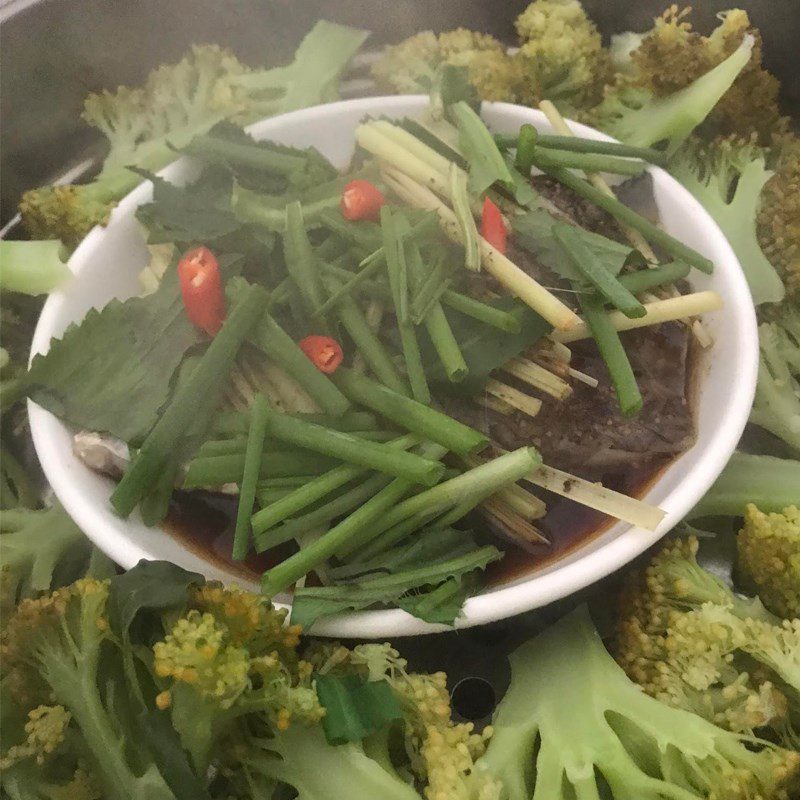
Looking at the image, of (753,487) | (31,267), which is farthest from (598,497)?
(31,267)

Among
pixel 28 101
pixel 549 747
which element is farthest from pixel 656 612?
pixel 28 101

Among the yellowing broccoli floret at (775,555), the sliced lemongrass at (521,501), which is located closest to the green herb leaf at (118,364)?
the sliced lemongrass at (521,501)

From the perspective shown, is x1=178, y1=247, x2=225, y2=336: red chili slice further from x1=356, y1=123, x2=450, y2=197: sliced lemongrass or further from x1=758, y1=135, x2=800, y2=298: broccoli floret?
x1=758, y1=135, x2=800, y2=298: broccoli floret

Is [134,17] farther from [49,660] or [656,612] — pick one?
[656,612]

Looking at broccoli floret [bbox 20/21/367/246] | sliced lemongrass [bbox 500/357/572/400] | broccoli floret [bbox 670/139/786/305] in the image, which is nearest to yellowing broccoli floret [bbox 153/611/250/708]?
sliced lemongrass [bbox 500/357/572/400]

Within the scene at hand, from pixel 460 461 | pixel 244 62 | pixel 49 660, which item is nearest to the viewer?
pixel 49 660

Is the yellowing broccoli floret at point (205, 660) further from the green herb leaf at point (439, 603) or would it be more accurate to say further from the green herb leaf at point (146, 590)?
the green herb leaf at point (439, 603)
